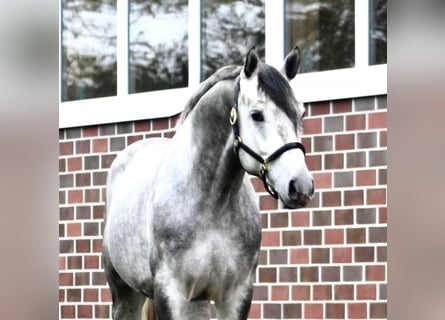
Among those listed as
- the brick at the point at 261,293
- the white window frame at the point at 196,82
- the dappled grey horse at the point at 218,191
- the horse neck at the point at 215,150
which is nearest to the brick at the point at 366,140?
the white window frame at the point at 196,82

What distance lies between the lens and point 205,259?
3256 millimetres

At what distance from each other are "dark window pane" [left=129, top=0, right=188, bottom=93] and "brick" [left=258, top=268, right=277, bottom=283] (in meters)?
1.35

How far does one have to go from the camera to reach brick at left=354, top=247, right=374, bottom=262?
204 inches

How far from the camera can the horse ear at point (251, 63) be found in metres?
3.07

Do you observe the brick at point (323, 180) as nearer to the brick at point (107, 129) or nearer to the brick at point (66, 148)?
the brick at point (107, 129)

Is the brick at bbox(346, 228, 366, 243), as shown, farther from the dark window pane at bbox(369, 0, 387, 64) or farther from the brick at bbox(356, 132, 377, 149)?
the dark window pane at bbox(369, 0, 387, 64)

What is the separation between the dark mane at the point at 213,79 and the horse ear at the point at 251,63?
0.16 m

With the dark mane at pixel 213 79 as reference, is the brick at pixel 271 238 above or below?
below

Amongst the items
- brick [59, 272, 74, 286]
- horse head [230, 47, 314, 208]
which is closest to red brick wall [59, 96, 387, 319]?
brick [59, 272, 74, 286]

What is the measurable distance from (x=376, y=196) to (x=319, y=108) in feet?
2.02

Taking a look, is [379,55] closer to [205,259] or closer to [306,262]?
[306,262]

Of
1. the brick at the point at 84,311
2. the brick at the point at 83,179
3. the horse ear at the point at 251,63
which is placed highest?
the horse ear at the point at 251,63
